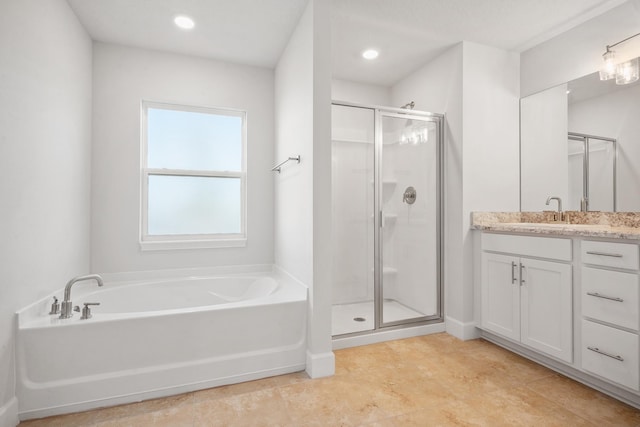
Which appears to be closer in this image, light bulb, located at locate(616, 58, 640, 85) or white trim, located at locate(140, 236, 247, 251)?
light bulb, located at locate(616, 58, 640, 85)

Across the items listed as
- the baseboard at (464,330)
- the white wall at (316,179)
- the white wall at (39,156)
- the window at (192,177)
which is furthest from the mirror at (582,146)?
the white wall at (39,156)

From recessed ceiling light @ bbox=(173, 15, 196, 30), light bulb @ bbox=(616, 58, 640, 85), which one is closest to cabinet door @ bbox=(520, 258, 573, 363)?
light bulb @ bbox=(616, 58, 640, 85)

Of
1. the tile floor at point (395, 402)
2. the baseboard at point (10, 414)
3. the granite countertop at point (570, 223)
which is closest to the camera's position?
the baseboard at point (10, 414)

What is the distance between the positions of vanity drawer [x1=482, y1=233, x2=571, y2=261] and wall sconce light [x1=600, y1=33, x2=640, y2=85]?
4.01ft

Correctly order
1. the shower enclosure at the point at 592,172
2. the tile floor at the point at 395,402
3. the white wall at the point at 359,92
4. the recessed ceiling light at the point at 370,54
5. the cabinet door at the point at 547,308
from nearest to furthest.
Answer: the tile floor at the point at 395,402
the cabinet door at the point at 547,308
the shower enclosure at the point at 592,172
the recessed ceiling light at the point at 370,54
the white wall at the point at 359,92

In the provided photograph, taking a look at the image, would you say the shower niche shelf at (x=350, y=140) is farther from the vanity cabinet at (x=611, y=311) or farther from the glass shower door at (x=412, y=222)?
the vanity cabinet at (x=611, y=311)

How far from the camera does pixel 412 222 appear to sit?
2840mm

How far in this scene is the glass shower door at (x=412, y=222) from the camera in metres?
2.74

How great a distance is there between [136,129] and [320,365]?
7.83 ft

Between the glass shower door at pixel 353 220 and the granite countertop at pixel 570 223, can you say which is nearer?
the granite countertop at pixel 570 223

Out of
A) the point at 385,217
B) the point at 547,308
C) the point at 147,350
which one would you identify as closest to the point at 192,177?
the point at 147,350

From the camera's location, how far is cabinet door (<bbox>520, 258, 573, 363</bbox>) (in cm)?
193

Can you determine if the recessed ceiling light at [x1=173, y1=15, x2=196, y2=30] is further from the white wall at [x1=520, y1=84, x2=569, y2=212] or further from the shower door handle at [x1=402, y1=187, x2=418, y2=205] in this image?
the white wall at [x1=520, y1=84, x2=569, y2=212]

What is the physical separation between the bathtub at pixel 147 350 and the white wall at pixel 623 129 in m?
2.29
